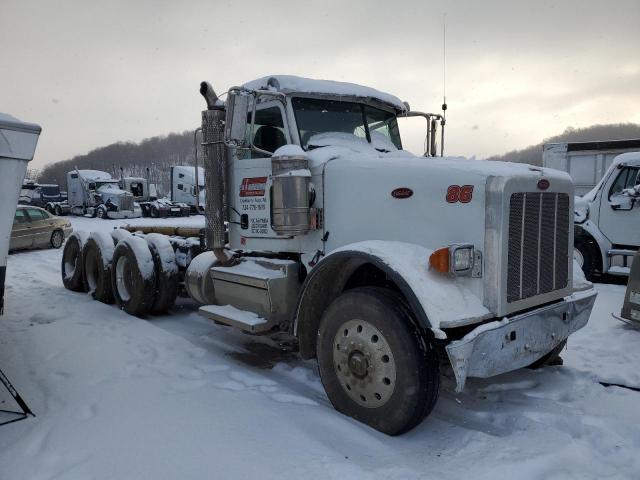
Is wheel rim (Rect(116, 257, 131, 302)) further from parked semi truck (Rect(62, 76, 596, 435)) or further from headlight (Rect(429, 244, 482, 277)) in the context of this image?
headlight (Rect(429, 244, 482, 277))

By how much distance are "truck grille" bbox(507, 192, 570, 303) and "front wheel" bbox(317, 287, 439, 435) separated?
0.83 meters

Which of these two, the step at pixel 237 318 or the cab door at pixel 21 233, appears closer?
the step at pixel 237 318

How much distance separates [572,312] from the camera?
3.96 m

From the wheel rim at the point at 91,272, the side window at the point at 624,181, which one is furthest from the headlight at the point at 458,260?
the side window at the point at 624,181

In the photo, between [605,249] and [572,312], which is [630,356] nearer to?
[572,312]

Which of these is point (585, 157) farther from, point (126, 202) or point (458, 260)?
point (126, 202)

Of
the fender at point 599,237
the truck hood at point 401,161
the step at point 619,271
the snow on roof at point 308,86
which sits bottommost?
the step at point 619,271

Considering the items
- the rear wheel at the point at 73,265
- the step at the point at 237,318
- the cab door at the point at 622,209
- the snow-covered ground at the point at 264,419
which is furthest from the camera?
the cab door at the point at 622,209

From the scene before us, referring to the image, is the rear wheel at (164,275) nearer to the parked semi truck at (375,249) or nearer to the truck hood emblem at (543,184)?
the parked semi truck at (375,249)

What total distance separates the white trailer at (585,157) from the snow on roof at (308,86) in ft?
31.5

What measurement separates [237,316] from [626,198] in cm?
806

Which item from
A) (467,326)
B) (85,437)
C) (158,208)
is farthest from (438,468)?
(158,208)

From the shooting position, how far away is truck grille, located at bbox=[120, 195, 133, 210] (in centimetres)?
2995

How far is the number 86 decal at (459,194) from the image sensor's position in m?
3.40
